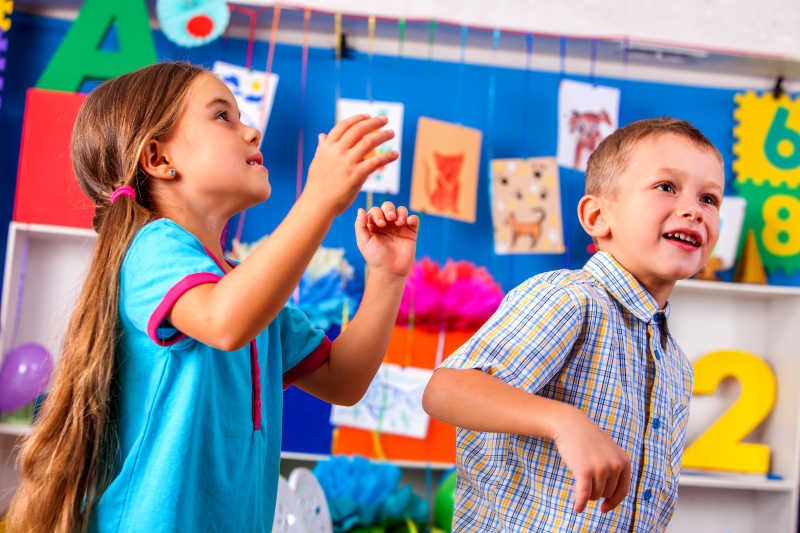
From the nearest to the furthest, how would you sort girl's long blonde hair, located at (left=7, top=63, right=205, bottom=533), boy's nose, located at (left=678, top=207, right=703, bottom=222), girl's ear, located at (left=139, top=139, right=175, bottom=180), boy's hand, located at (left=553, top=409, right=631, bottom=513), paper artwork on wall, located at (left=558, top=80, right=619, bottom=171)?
1. boy's hand, located at (left=553, top=409, right=631, bottom=513)
2. girl's long blonde hair, located at (left=7, top=63, right=205, bottom=533)
3. girl's ear, located at (left=139, top=139, right=175, bottom=180)
4. boy's nose, located at (left=678, top=207, right=703, bottom=222)
5. paper artwork on wall, located at (left=558, top=80, right=619, bottom=171)

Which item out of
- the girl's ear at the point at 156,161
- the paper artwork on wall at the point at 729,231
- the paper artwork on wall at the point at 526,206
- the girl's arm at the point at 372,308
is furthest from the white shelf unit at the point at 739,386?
the girl's ear at the point at 156,161

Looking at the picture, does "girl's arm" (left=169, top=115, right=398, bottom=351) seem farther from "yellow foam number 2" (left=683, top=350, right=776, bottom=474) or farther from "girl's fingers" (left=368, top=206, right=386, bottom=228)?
"yellow foam number 2" (left=683, top=350, right=776, bottom=474)

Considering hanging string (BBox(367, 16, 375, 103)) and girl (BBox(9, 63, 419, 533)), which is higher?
hanging string (BBox(367, 16, 375, 103))

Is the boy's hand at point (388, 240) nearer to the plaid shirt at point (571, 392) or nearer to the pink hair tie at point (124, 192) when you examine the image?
the plaid shirt at point (571, 392)

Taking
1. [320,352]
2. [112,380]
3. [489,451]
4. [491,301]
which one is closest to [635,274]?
[489,451]

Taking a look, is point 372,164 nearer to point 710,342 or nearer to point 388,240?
point 388,240

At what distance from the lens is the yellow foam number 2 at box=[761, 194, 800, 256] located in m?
2.51

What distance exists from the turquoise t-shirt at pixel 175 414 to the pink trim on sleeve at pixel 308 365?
0.13 meters

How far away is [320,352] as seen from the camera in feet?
3.32

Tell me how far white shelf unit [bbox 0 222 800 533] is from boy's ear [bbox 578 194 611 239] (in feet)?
4.33

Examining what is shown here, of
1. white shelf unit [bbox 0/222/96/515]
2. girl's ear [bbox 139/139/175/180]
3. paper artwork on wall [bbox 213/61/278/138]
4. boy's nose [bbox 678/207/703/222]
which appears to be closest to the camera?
girl's ear [bbox 139/139/175/180]

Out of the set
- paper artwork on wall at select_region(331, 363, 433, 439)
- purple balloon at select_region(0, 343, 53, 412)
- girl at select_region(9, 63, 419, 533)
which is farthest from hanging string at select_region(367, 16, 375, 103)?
girl at select_region(9, 63, 419, 533)

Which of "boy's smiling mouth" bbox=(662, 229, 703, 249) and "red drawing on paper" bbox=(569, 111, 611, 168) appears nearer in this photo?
"boy's smiling mouth" bbox=(662, 229, 703, 249)

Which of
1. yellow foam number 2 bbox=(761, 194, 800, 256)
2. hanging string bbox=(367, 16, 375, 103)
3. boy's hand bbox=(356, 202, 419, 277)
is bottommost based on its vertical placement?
boy's hand bbox=(356, 202, 419, 277)
